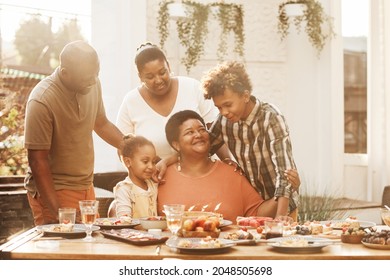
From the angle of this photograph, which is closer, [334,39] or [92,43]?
[92,43]

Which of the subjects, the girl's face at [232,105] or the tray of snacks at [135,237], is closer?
the tray of snacks at [135,237]

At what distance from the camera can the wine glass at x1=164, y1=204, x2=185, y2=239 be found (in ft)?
8.28

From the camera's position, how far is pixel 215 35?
12.3 ft

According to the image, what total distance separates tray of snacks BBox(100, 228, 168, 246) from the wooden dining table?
17 millimetres

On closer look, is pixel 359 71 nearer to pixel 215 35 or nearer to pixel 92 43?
pixel 215 35

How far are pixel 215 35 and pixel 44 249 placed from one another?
1761 mm

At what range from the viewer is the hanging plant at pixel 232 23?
3.73 m

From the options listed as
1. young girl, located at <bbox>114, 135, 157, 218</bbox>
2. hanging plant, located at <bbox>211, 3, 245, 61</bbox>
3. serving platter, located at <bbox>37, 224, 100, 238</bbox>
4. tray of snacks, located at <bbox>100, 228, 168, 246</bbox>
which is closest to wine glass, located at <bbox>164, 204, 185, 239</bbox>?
tray of snacks, located at <bbox>100, 228, 168, 246</bbox>

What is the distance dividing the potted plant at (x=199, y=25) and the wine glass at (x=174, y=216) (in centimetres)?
112

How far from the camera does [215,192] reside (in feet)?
10.7

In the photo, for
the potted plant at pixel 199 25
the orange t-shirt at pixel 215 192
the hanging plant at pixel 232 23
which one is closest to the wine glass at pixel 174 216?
the orange t-shirt at pixel 215 192

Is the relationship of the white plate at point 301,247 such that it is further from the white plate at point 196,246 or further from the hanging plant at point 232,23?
the hanging plant at point 232,23

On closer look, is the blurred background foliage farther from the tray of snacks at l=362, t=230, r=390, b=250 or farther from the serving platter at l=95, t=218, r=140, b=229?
the tray of snacks at l=362, t=230, r=390, b=250
